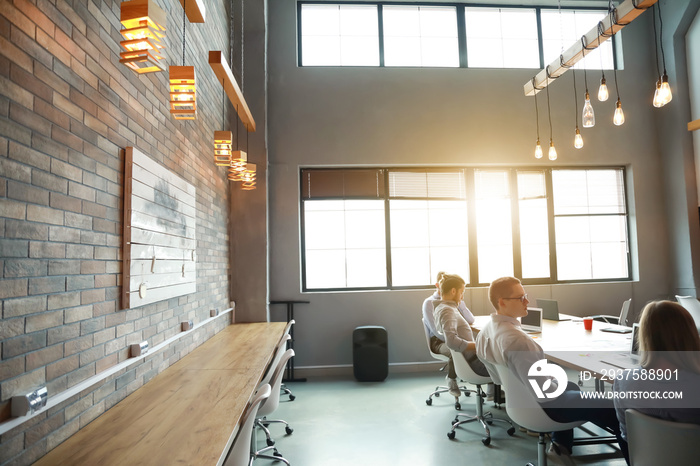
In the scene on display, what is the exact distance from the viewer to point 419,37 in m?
6.37

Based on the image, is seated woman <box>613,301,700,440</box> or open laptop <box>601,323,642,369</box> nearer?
seated woman <box>613,301,700,440</box>

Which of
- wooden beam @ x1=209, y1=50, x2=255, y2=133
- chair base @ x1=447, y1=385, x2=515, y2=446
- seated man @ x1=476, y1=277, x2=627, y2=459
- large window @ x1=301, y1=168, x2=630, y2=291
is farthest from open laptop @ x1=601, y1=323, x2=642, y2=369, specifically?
wooden beam @ x1=209, y1=50, x2=255, y2=133

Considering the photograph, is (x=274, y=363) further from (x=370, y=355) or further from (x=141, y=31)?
(x=370, y=355)

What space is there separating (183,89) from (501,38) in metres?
5.79

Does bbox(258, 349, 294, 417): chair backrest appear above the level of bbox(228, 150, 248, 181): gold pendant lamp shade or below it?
below

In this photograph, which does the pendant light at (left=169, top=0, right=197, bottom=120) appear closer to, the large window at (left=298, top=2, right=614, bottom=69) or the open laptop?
the open laptop

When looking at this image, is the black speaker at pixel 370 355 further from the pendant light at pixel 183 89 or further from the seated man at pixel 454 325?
the pendant light at pixel 183 89

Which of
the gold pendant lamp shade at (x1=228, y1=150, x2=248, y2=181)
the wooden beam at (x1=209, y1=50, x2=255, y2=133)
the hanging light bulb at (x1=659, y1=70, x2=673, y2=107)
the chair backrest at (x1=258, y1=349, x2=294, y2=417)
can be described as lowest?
the chair backrest at (x1=258, y1=349, x2=294, y2=417)

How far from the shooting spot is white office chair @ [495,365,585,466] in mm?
2533

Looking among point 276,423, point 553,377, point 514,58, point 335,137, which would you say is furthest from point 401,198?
point 553,377

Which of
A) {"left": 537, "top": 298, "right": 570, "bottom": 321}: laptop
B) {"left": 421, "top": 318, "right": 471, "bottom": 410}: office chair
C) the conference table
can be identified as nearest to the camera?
the conference table

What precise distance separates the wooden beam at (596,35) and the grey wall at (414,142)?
151 centimetres

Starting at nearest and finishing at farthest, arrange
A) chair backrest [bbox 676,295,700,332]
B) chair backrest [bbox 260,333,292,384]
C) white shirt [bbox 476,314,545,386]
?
white shirt [bbox 476,314,545,386], chair backrest [bbox 260,333,292,384], chair backrest [bbox 676,295,700,332]

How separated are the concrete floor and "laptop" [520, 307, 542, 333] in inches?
35.1
